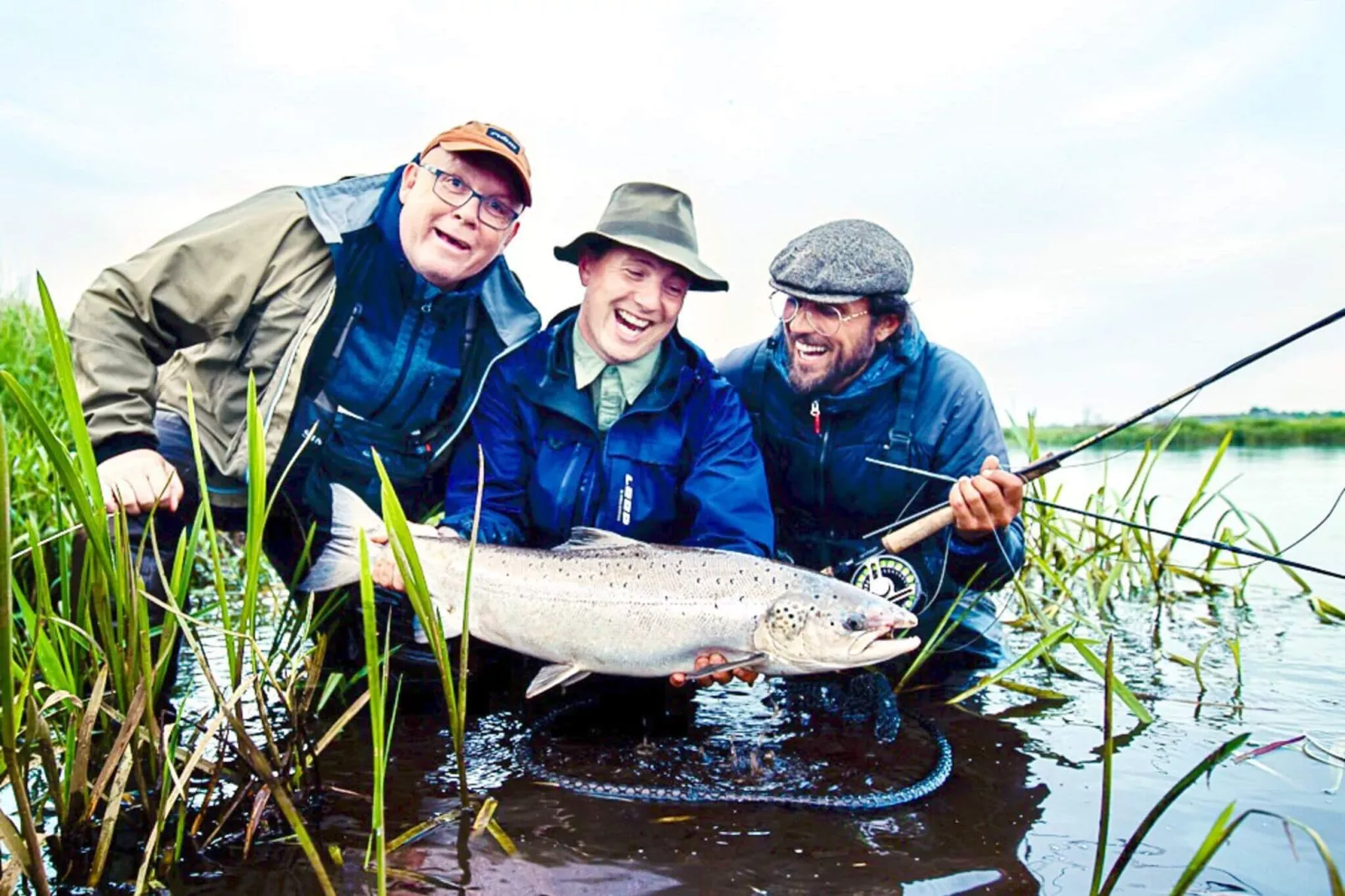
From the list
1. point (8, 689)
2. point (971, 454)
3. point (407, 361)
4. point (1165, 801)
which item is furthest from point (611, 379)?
point (1165, 801)

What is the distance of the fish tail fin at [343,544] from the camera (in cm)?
416

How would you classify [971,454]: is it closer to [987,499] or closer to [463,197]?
[987,499]

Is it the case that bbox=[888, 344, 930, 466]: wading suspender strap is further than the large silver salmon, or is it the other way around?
bbox=[888, 344, 930, 466]: wading suspender strap

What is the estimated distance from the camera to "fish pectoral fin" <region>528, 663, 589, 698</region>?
3.88 metres

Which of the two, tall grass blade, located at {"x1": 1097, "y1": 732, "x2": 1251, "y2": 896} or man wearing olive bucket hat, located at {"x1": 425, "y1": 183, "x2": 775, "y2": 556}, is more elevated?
man wearing olive bucket hat, located at {"x1": 425, "y1": 183, "x2": 775, "y2": 556}

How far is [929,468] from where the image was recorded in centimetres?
527

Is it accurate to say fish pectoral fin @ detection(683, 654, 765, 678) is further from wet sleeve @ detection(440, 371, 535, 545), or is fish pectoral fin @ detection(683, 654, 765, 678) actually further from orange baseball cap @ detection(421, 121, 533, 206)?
orange baseball cap @ detection(421, 121, 533, 206)

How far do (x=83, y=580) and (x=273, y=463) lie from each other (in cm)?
175

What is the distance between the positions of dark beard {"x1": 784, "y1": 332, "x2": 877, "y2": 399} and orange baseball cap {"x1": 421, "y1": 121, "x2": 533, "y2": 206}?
1.59 meters

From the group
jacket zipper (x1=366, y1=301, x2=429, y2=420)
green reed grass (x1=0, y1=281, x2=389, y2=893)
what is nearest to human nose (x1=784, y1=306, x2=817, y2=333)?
jacket zipper (x1=366, y1=301, x2=429, y2=420)

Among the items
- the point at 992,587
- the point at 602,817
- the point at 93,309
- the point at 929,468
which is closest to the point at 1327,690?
the point at 992,587

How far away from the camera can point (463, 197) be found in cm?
472

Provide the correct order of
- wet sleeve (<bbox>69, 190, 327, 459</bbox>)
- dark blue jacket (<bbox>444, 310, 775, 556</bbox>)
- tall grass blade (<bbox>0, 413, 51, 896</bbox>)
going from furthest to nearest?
dark blue jacket (<bbox>444, 310, 775, 556</bbox>), wet sleeve (<bbox>69, 190, 327, 459</bbox>), tall grass blade (<bbox>0, 413, 51, 896</bbox>)

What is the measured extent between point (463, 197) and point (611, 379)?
112 centimetres
